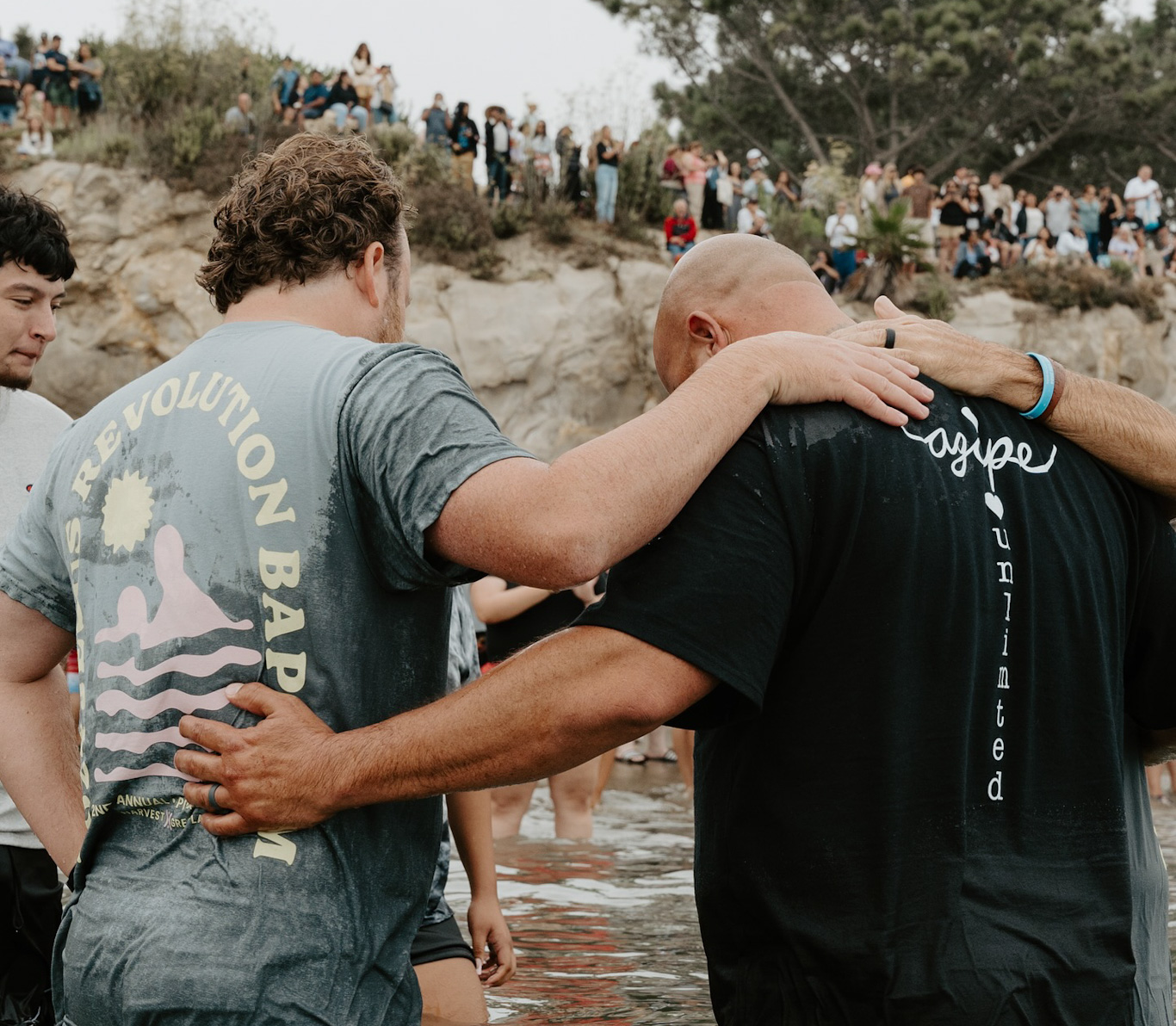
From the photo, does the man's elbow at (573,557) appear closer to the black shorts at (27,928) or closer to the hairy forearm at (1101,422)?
the hairy forearm at (1101,422)

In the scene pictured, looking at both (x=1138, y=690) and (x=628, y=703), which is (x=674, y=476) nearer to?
(x=628, y=703)

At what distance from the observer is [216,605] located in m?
1.77

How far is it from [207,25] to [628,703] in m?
21.2

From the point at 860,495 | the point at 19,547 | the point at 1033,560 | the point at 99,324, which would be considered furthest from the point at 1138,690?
the point at 99,324

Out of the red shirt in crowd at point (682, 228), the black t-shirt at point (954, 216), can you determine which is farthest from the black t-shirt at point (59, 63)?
the black t-shirt at point (954, 216)

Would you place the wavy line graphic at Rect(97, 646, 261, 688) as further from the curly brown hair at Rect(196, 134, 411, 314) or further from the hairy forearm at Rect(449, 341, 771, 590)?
the curly brown hair at Rect(196, 134, 411, 314)

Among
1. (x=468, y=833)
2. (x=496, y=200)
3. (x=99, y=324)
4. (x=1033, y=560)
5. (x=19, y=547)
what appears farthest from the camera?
(x=496, y=200)

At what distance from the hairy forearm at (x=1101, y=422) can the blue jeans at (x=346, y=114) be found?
17400mm

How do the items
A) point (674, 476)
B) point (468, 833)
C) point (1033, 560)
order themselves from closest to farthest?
point (674, 476) → point (1033, 560) → point (468, 833)

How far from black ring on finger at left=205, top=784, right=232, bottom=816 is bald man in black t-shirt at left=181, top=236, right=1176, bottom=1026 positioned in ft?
0.12

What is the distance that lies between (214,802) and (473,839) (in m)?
1.57

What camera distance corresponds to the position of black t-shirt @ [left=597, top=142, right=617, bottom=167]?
19.8 m

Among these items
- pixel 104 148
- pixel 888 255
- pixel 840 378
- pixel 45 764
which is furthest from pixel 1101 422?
pixel 104 148

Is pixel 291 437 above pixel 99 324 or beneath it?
above
